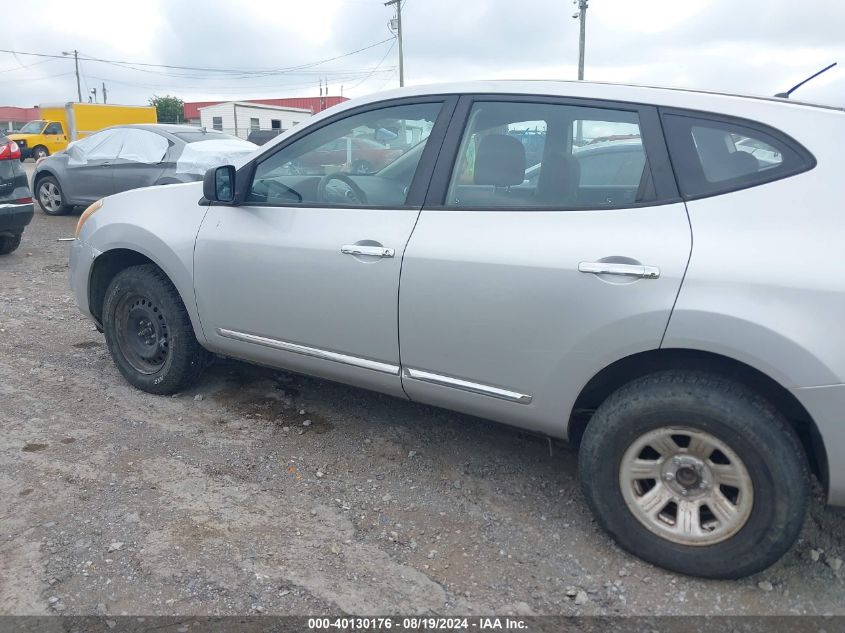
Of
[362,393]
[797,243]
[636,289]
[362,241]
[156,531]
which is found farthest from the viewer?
[362,393]

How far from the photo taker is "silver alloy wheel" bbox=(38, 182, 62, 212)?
35.3ft

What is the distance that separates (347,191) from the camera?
336 cm

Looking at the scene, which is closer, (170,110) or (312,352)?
(312,352)

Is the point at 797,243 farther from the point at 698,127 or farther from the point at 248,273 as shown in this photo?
the point at 248,273

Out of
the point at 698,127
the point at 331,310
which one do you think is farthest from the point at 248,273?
the point at 698,127

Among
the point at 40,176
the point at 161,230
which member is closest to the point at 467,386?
the point at 161,230

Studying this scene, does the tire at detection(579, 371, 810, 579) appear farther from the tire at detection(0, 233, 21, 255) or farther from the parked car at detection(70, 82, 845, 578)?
the tire at detection(0, 233, 21, 255)

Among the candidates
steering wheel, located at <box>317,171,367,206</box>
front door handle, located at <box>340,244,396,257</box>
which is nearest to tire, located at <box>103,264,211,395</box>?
steering wheel, located at <box>317,171,367,206</box>

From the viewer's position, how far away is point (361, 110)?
336cm

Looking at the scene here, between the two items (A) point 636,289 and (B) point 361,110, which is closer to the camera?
(A) point 636,289

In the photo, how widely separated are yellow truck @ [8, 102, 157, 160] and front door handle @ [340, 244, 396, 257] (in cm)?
2598

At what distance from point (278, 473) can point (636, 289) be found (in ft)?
6.20

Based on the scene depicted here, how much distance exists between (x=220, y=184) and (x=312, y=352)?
997 mm

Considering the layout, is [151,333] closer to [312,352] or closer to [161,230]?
[161,230]
